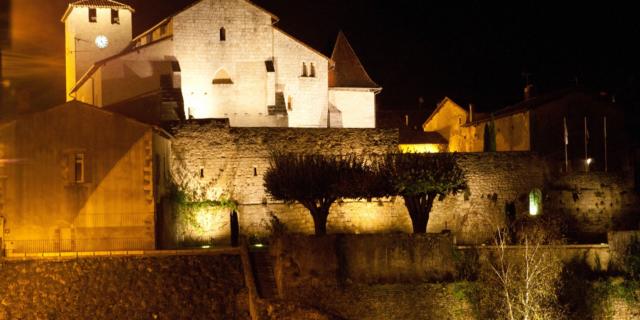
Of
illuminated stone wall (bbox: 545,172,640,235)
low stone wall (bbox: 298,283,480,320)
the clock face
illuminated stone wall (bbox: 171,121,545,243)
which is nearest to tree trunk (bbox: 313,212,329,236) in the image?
illuminated stone wall (bbox: 171,121,545,243)

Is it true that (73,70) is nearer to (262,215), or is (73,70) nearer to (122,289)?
(262,215)

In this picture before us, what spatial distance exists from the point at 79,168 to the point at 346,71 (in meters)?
24.6

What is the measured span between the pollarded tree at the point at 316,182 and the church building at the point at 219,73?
904 cm

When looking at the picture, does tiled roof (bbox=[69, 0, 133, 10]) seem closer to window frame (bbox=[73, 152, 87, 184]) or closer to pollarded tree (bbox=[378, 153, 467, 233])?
pollarded tree (bbox=[378, 153, 467, 233])

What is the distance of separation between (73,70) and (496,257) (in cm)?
3096

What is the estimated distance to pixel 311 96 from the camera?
52.6m

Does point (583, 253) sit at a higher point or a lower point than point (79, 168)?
lower

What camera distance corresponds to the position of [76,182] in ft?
114

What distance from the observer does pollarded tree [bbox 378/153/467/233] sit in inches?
1561

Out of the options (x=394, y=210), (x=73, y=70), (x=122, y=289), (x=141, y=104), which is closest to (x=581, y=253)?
(x=394, y=210)

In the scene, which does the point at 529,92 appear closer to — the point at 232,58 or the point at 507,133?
the point at 507,133

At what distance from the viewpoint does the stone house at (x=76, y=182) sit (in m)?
34.4

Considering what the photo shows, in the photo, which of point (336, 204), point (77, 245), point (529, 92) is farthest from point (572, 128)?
point (77, 245)

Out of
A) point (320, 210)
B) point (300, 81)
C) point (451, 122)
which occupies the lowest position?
point (320, 210)
